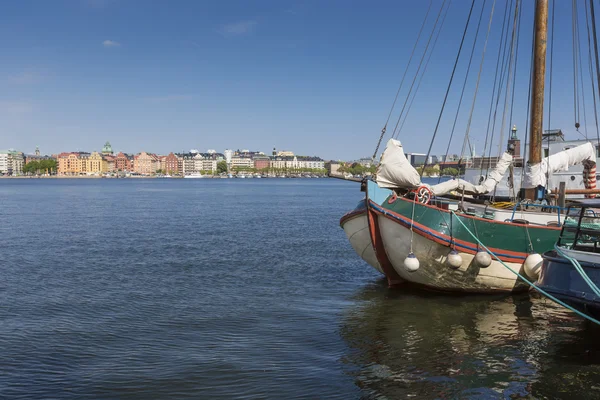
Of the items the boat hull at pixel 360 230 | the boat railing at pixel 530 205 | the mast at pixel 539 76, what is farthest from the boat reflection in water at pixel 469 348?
the mast at pixel 539 76

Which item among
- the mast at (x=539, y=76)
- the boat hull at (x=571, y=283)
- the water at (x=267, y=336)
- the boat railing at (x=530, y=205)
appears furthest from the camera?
the mast at (x=539, y=76)

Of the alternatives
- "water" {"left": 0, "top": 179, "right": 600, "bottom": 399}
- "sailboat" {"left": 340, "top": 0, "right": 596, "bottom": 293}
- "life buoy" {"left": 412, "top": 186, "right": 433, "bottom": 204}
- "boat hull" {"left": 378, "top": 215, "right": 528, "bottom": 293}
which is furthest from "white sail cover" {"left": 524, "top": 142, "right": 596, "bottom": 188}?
"life buoy" {"left": 412, "top": 186, "right": 433, "bottom": 204}

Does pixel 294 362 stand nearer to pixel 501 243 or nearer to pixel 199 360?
pixel 199 360

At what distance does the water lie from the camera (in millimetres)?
11008

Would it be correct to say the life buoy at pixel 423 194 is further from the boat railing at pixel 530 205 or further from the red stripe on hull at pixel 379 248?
the boat railing at pixel 530 205

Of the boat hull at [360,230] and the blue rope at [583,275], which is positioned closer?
the blue rope at [583,275]

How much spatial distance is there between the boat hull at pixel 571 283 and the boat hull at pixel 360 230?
633 cm

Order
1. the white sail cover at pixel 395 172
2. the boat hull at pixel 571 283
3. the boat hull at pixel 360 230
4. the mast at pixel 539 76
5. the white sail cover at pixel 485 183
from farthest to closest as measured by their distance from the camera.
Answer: the mast at pixel 539 76
the white sail cover at pixel 485 183
the boat hull at pixel 360 230
the white sail cover at pixel 395 172
the boat hull at pixel 571 283

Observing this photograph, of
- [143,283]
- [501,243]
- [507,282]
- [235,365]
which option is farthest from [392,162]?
[143,283]

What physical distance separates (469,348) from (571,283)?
2824 millimetres

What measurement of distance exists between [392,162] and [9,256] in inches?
780

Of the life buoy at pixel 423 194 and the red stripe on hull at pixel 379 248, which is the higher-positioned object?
the life buoy at pixel 423 194

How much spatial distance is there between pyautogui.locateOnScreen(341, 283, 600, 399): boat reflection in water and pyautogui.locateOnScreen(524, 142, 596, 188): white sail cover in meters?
4.69

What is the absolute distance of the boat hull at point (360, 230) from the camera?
17.9 metres
